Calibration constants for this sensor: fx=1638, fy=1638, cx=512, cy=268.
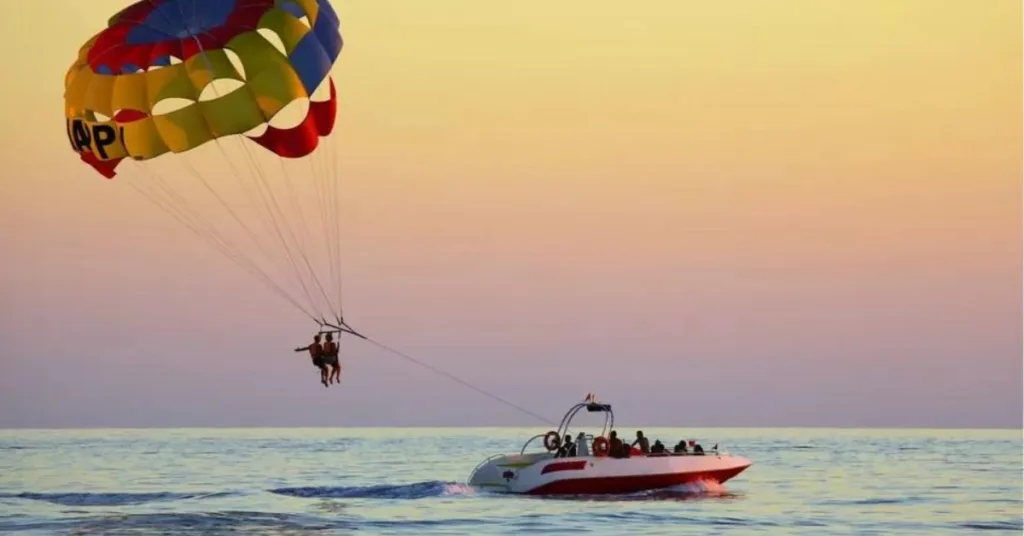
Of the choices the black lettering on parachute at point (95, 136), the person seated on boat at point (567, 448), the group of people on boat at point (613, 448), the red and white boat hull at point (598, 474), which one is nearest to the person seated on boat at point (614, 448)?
the group of people on boat at point (613, 448)

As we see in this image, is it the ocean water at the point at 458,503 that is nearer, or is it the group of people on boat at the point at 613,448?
the ocean water at the point at 458,503

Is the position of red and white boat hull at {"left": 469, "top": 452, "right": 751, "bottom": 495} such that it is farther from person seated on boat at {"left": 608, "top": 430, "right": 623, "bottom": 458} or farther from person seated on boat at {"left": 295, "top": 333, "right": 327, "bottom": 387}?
person seated on boat at {"left": 295, "top": 333, "right": 327, "bottom": 387}

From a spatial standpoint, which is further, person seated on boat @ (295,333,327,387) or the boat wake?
the boat wake

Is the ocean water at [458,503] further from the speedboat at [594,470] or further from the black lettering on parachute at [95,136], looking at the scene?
the black lettering on parachute at [95,136]

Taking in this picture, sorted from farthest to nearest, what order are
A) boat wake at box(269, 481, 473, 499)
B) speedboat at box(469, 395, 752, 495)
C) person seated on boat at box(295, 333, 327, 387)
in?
boat wake at box(269, 481, 473, 499) < speedboat at box(469, 395, 752, 495) < person seated on boat at box(295, 333, 327, 387)

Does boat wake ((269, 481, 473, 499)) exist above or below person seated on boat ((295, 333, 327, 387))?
below

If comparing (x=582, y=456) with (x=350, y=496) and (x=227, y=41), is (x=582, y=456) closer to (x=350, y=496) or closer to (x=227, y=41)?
(x=350, y=496)

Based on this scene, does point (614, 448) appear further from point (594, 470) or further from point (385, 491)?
point (385, 491)

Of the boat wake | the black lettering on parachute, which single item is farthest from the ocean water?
the black lettering on parachute

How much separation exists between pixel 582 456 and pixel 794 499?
8.22m

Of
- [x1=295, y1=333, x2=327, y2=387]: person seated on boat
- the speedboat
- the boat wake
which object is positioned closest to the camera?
[x1=295, y1=333, x2=327, y2=387]: person seated on boat

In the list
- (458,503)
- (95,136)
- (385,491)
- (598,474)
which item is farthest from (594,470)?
(95,136)

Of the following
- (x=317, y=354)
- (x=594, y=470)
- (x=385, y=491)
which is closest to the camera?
(x=317, y=354)

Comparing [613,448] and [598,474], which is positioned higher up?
[613,448]
